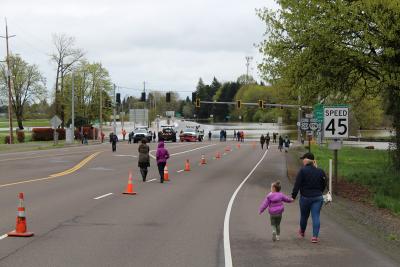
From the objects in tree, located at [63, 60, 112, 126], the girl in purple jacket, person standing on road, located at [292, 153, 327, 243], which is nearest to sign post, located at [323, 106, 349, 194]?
person standing on road, located at [292, 153, 327, 243]

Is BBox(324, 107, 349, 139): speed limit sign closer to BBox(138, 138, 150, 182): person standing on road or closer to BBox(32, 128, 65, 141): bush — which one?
BBox(138, 138, 150, 182): person standing on road

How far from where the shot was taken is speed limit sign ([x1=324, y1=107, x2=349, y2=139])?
62.1 feet

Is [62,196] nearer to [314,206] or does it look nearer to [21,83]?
[314,206]

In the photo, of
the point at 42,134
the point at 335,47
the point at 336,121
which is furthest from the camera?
the point at 42,134

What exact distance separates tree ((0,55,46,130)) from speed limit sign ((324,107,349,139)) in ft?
279

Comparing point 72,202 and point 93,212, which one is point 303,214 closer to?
point 93,212

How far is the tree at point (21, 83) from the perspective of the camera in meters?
96.7

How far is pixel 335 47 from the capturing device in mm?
22219

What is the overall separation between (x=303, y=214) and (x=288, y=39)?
1498cm

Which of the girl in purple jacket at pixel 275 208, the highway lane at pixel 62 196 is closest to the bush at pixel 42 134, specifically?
the highway lane at pixel 62 196

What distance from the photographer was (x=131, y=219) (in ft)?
41.9

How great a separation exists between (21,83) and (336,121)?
87155 mm

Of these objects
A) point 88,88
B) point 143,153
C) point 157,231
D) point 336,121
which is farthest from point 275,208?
point 88,88

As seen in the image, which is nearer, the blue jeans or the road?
the road
